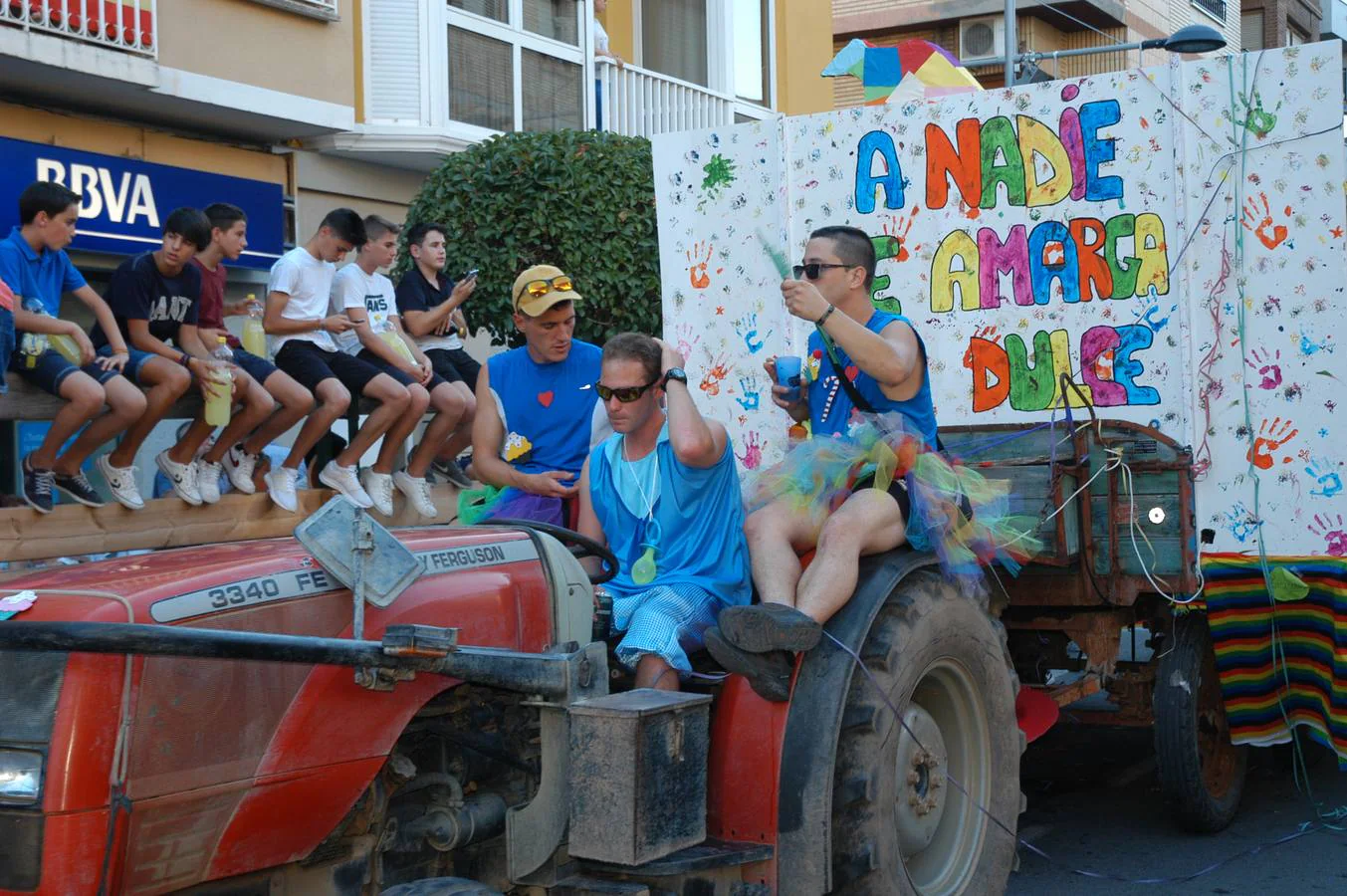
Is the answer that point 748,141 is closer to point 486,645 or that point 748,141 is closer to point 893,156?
point 893,156

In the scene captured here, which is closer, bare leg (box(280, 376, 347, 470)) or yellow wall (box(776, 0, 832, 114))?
bare leg (box(280, 376, 347, 470))

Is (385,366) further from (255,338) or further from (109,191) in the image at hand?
(109,191)

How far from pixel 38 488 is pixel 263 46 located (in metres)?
6.91

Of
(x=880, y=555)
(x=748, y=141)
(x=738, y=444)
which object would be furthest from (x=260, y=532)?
(x=880, y=555)

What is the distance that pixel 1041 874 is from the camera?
5.37 metres

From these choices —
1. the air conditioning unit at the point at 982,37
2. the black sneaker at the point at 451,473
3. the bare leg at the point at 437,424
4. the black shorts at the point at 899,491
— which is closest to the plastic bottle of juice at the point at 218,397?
the bare leg at the point at 437,424

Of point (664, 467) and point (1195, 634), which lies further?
point (1195, 634)

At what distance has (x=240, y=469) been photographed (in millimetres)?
7328

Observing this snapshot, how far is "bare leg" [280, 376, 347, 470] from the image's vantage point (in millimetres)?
7422

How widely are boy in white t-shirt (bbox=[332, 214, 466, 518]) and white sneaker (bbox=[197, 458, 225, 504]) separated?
0.92 m

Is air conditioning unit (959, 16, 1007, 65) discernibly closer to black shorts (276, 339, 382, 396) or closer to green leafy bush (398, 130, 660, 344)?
green leafy bush (398, 130, 660, 344)

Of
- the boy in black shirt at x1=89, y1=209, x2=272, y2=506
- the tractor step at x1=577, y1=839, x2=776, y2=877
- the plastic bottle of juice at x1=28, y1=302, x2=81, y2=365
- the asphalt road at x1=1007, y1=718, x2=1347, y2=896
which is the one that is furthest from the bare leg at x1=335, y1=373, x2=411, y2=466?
the tractor step at x1=577, y1=839, x2=776, y2=877

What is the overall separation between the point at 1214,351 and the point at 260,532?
14.5 feet

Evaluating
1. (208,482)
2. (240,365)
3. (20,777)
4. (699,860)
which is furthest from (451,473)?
(20,777)
